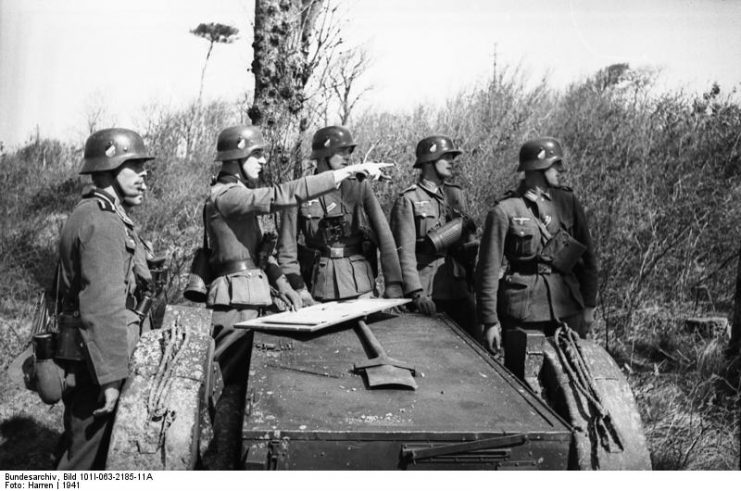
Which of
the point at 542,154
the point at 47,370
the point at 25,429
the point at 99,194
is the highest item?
the point at 542,154

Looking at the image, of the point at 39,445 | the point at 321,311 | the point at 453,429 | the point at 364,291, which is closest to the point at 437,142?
the point at 364,291

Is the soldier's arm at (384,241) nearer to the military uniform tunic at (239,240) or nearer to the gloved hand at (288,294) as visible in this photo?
the gloved hand at (288,294)

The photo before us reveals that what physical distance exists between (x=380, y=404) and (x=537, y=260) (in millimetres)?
2256

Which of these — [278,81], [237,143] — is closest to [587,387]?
[237,143]

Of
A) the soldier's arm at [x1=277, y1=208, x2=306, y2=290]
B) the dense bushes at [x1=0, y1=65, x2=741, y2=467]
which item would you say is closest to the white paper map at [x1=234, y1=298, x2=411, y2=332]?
the soldier's arm at [x1=277, y1=208, x2=306, y2=290]

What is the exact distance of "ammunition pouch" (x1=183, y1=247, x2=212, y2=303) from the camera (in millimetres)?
4711

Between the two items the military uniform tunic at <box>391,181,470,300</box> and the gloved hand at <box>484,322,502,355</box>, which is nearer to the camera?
the gloved hand at <box>484,322,502,355</box>

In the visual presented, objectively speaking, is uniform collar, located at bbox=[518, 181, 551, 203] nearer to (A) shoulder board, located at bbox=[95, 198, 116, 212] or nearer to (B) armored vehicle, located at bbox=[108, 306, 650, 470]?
(B) armored vehicle, located at bbox=[108, 306, 650, 470]

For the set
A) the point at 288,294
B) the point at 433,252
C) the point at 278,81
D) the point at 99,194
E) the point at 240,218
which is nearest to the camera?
the point at 99,194

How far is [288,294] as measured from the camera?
500 cm

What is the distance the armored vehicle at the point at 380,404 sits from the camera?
2871 millimetres

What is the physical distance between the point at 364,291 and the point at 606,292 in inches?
130

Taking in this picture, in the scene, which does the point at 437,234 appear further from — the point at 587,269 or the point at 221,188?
the point at 221,188

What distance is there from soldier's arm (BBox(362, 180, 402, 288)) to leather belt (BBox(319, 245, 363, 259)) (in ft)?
0.67
